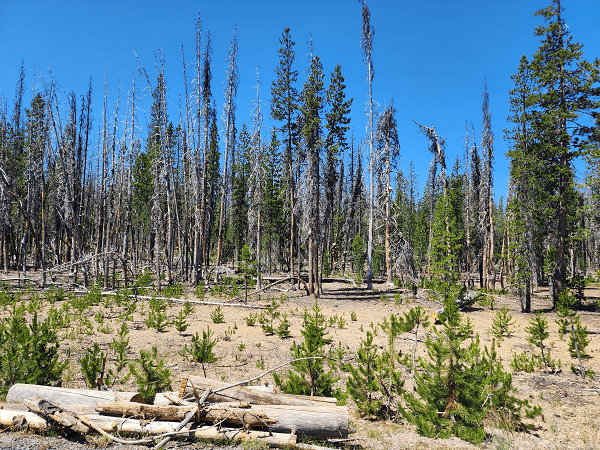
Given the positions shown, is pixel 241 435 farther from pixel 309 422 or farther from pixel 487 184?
pixel 487 184

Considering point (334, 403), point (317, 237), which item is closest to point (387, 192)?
point (317, 237)

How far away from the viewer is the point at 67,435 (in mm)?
3789

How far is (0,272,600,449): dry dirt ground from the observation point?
4.84m

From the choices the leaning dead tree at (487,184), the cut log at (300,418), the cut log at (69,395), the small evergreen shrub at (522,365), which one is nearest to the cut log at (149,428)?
the cut log at (300,418)

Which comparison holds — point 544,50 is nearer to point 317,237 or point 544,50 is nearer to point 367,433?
point 317,237

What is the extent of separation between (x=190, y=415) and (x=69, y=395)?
74.8 inches

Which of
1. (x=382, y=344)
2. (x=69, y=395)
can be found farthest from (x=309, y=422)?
(x=382, y=344)

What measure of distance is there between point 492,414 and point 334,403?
128 inches

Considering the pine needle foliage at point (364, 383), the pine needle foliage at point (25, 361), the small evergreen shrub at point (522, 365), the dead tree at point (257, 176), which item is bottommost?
the small evergreen shrub at point (522, 365)

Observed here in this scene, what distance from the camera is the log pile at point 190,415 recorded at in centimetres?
379

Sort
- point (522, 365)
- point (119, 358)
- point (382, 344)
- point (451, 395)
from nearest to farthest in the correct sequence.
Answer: point (451, 395)
point (119, 358)
point (522, 365)
point (382, 344)

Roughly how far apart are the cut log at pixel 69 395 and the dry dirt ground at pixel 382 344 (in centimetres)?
67

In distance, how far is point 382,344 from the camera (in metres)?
9.34

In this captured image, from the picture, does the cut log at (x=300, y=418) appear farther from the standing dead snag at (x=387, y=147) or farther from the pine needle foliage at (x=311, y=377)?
the standing dead snag at (x=387, y=147)
